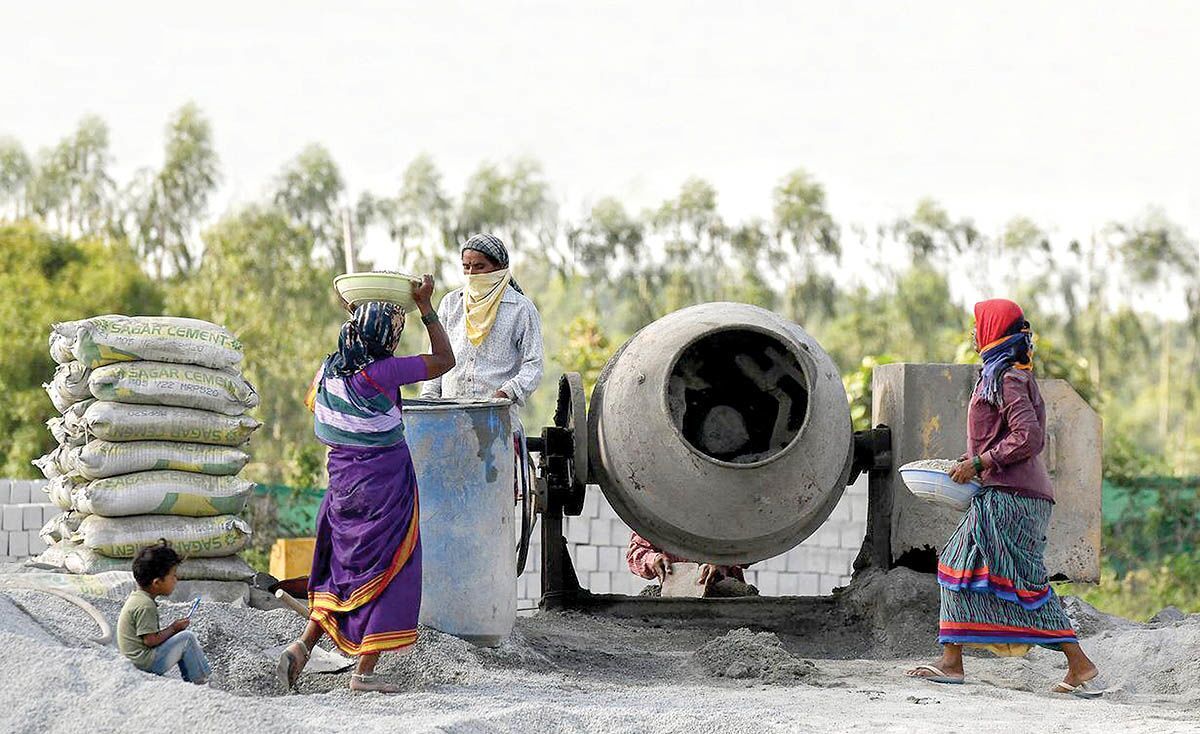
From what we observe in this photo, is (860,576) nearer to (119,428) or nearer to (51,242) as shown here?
(119,428)

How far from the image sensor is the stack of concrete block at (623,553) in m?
10.1

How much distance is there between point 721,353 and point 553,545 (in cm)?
113

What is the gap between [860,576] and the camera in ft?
22.5

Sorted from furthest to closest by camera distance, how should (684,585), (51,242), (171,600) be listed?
A: (51,242)
(684,585)
(171,600)

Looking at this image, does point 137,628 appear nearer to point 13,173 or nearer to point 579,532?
point 579,532

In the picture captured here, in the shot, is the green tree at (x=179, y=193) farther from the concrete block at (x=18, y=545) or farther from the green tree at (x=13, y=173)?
the concrete block at (x=18, y=545)

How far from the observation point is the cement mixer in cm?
620

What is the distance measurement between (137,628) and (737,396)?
10.2ft

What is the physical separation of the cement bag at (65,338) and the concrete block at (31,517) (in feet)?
11.4

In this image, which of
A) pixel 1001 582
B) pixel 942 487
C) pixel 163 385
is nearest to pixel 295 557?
pixel 163 385

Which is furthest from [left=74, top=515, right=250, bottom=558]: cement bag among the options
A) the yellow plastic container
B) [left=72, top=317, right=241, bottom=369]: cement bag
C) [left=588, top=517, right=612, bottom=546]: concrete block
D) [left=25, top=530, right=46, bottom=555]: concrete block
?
[left=588, top=517, right=612, bottom=546]: concrete block

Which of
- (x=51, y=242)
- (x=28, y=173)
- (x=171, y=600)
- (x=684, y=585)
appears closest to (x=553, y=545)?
(x=684, y=585)

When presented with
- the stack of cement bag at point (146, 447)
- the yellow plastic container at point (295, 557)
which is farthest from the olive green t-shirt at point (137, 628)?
the yellow plastic container at point (295, 557)

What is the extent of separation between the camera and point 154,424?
601 centimetres
